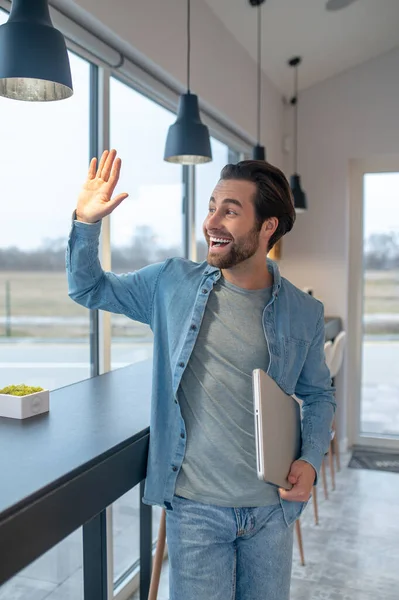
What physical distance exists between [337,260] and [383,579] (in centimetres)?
249

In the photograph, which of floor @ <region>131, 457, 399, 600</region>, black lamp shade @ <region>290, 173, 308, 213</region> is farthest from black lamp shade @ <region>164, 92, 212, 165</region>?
black lamp shade @ <region>290, 173, 308, 213</region>

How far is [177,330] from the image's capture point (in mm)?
1341

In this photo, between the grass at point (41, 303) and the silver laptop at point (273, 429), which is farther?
the grass at point (41, 303)

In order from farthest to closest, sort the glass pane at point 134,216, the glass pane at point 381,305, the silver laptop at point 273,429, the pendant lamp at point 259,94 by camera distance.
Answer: the glass pane at point 381,305, the pendant lamp at point 259,94, the glass pane at point 134,216, the silver laptop at point 273,429

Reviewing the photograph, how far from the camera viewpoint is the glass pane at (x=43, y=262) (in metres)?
1.84

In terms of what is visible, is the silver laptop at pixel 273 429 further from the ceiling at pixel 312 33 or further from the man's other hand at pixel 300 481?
the ceiling at pixel 312 33

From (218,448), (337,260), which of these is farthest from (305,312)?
(337,260)

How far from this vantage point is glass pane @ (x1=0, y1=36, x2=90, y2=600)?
1842 millimetres

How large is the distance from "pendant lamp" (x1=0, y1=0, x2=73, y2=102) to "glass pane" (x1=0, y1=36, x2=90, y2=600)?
575 mm

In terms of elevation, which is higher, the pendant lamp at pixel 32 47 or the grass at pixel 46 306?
the pendant lamp at pixel 32 47

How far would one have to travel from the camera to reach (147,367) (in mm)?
2283

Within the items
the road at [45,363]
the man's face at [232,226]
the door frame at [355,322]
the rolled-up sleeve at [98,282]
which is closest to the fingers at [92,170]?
the rolled-up sleeve at [98,282]

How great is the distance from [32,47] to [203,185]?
7.41 ft

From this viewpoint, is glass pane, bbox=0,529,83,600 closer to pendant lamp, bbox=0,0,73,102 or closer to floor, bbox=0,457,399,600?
floor, bbox=0,457,399,600
